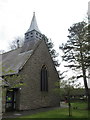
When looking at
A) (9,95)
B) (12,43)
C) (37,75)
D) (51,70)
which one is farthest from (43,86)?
(12,43)

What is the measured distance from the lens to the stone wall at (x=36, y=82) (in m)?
15.8

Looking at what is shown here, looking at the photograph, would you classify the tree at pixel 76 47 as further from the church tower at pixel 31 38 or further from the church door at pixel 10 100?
the church door at pixel 10 100

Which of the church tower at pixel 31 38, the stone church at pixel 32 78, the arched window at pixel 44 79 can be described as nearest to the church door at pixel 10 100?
the stone church at pixel 32 78

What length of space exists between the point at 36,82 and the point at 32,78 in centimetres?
101

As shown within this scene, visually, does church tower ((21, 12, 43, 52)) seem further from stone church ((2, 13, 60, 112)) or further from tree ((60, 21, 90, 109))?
tree ((60, 21, 90, 109))

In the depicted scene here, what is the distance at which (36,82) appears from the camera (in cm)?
1772

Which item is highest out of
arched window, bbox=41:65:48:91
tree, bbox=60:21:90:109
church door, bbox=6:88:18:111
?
tree, bbox=60:21:90:109

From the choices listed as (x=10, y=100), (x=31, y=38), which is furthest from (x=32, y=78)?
(x=31, y=38)

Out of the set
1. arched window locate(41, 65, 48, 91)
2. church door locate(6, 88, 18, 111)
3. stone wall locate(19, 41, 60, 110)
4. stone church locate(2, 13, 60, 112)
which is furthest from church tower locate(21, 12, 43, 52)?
church door locate(6, 88, 18, 111)

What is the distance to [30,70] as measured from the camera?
17.1 metres

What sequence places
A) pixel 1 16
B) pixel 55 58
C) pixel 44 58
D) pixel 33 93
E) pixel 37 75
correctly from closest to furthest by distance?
1. pixel 1 16
2. pixel 33 93
3. pixel 37 75
4. pixel 44 58
5. pixel 55 58

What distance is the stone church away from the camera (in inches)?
598

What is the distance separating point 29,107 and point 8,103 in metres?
2.70

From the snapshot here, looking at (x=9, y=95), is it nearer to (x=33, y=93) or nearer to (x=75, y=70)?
(x=33, y=93)
